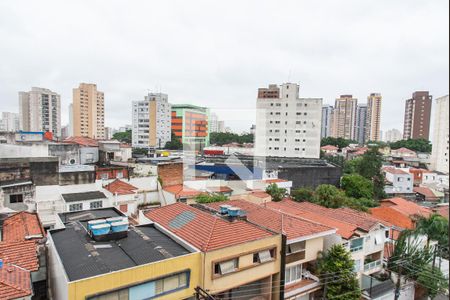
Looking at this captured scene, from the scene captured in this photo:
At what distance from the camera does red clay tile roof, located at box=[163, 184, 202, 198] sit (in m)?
18.4

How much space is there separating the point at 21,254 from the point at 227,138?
5909cm

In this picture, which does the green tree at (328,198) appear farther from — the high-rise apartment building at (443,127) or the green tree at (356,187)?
the high-rise apartment building at (443,127)

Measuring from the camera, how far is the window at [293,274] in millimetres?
10523

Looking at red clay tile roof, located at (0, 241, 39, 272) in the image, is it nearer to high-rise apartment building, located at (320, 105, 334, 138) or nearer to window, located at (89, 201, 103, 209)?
window, located at (89, 201, 103, 209)

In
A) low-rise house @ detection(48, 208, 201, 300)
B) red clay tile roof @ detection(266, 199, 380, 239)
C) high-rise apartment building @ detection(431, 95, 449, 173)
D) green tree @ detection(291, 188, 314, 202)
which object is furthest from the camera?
green tree @ detection(291, 188, 314, 202)

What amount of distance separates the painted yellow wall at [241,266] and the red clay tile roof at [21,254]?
15.3 ft

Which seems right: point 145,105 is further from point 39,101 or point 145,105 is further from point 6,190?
point 6,190

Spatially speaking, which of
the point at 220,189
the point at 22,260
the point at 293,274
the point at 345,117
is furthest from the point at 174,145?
the point at 345,117

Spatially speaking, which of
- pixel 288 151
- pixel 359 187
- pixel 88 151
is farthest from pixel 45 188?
pixel 288 151

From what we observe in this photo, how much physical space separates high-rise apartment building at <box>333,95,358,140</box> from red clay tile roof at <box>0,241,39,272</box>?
8187 centimetres

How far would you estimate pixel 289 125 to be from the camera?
48750mm

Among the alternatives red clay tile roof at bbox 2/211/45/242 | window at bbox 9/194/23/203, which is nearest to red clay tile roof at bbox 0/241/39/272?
red clay tile roof at bbox 2/211/45/242

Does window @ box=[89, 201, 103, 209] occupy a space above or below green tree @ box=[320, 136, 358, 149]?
below

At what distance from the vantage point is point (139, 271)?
7.01m
